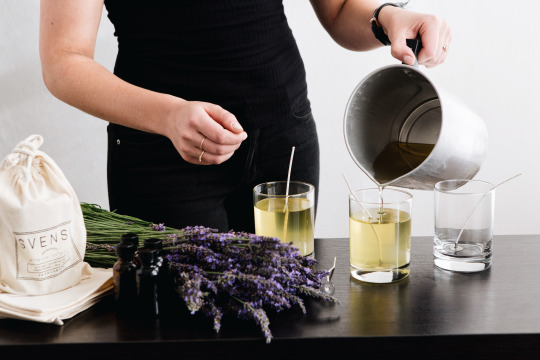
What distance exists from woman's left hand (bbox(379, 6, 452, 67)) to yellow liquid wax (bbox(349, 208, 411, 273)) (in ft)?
1.00

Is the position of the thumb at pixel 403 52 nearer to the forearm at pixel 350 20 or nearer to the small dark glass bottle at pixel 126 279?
the forearm at pixel 350 20

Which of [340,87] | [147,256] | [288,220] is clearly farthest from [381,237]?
[340,87]

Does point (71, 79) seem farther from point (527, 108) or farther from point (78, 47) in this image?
point (527, 108)

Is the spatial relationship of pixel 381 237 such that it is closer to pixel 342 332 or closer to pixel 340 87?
pixel 342 332

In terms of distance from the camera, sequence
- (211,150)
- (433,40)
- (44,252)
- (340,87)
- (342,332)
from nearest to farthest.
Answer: (342,332)
(44,252)
(211,150)
(433,40)
(340,87)

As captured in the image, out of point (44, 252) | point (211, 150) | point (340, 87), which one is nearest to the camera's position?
point (44, 252)

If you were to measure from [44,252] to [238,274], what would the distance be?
12.5 inches

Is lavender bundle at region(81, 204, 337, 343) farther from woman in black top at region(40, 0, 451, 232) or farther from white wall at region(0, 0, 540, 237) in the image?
white wall at region(0, 0, 540, 237)

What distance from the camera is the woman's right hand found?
1142 millimetres

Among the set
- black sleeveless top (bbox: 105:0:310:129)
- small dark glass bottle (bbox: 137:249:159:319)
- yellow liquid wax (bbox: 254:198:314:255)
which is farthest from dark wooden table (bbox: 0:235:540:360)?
black sleeveless top (bbox: 105:0:310:129)

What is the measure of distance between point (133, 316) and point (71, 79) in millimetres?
552

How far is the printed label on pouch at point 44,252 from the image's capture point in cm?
106

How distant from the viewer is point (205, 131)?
1.15m

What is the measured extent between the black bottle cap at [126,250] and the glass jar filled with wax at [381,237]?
1.24 feet
